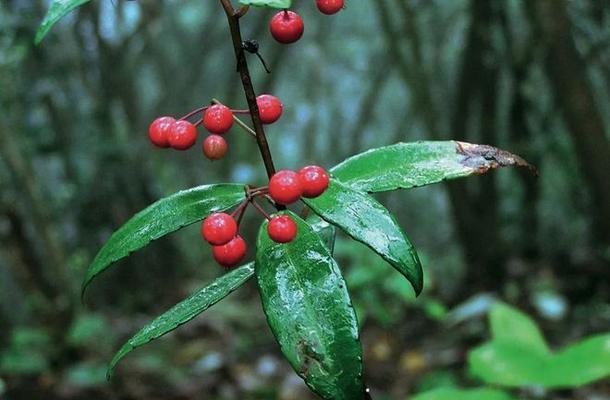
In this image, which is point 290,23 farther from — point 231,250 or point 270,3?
point 231,250

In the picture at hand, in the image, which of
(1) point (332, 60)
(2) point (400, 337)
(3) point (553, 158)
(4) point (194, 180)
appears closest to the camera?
(2) point (400, 337)

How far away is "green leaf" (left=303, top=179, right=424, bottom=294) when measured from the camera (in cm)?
85

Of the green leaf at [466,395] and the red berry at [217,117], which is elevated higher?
the red berry at [217,117]

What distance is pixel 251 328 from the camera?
4.58 m

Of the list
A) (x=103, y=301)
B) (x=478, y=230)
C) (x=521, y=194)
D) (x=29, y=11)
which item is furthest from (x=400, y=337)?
(x=29, y=11)

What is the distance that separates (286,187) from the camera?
2.71ft

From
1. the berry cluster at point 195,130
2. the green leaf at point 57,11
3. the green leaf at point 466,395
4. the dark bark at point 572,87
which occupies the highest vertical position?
the green leaf at point 57,11

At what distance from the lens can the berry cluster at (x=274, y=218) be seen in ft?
2.72

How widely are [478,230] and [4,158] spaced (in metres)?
2.70

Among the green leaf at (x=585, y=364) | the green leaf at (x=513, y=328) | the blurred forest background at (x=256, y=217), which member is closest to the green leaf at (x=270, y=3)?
the green leaf at (x=585, y=364)

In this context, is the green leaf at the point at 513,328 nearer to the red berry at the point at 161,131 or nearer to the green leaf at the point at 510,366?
the green leaf at the point at 510,366

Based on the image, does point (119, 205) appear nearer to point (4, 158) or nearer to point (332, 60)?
point (4, 158)

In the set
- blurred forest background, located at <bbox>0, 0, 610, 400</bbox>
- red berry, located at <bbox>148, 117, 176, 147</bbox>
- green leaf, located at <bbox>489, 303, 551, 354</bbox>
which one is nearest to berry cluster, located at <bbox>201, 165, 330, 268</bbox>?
red berry, located at <bbox>148, 117, 176, 147</bbox>

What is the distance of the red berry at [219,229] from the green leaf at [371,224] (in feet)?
0.35
